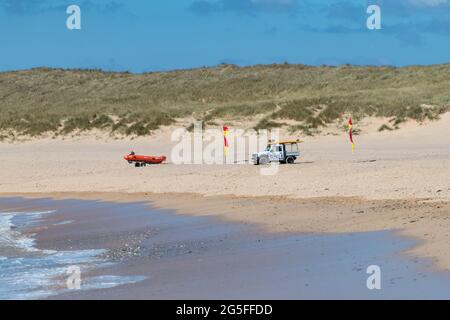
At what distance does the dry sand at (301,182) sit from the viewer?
16.0 m

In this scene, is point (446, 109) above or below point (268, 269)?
above

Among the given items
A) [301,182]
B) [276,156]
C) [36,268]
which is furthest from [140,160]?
[36,268]

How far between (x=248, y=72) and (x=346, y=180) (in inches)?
2087

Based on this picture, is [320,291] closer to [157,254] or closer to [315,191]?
[157,254]

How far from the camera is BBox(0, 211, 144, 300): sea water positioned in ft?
A: 36.3

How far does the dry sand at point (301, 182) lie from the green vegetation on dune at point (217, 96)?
3.61m

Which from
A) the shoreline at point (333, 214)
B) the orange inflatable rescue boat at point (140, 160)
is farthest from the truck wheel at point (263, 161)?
the shoreline at point (333, 214)

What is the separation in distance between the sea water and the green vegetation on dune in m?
24.5

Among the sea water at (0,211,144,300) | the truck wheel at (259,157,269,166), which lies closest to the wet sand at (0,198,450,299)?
the sea water at (0,211,144,300)

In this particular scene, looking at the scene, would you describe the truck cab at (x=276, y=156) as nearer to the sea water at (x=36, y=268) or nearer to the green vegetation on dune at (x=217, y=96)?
the green vegetation on dune at (x=217, y=96)
